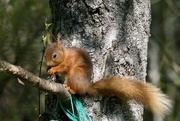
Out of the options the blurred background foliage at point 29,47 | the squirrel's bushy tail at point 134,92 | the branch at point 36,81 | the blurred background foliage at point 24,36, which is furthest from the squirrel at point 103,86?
the blurred background foliage at point 24,36

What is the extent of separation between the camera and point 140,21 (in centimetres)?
262

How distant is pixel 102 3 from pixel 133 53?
30cm

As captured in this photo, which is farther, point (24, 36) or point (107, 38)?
point (24, 36)

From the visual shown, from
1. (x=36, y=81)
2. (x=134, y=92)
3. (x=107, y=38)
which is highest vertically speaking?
(x=107, y=38)

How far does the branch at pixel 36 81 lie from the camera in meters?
1.87

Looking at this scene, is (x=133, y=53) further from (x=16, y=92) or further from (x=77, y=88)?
(x=16, y=92)

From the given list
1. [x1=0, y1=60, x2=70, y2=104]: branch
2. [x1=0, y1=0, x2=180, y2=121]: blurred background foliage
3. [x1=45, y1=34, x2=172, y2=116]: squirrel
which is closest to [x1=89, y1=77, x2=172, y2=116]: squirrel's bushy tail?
[x1=45, y1=34, x2=172, y2=116]: squirrel

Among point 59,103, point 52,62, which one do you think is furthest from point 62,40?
point 59,103

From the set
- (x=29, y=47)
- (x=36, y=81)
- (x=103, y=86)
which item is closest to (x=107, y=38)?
(x=103, y=86)

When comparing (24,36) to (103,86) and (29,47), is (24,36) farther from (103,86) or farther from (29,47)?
(103,86)

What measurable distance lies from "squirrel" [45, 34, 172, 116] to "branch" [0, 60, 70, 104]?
0.12 metres

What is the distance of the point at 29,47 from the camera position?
16.1 feet

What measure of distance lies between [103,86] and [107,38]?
268 millimetres

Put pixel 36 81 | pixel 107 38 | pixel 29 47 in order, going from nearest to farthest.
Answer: pixel 36 81, pixel 107 38, pixel 29 47
